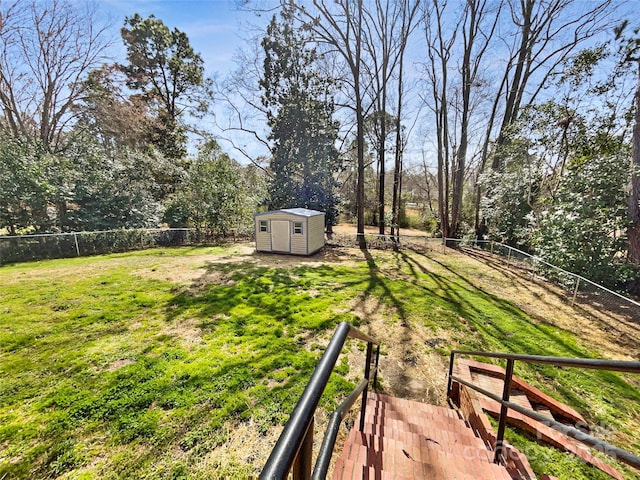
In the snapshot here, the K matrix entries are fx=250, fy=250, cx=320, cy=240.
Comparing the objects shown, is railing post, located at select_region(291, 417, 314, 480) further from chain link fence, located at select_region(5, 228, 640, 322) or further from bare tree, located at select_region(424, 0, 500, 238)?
bare tree, located at select_region(424, 0, 500, 238)

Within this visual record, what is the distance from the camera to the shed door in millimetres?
10406

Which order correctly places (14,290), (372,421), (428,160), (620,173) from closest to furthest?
(372,421) → (14,290) → (620,173) → (428,160)

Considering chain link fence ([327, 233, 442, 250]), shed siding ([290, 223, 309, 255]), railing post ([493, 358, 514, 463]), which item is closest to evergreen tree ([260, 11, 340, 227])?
chain link fence ([327, 233, 442, 250])

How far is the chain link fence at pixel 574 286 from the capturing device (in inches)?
205

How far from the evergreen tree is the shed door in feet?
12.5

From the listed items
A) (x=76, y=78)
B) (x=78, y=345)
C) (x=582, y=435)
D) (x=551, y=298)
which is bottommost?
(x=551, y=298)

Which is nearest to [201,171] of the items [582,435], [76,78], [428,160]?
[76,78]

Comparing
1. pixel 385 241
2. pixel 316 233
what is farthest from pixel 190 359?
pixel 385 241

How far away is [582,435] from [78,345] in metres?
5.43

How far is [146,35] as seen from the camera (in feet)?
46.6

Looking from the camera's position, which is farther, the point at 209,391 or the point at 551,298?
the point at 551,298

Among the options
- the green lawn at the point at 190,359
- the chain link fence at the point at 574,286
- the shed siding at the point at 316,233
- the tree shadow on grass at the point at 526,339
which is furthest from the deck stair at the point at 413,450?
the shed siding at the point at 316,233

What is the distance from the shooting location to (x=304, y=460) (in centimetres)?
66

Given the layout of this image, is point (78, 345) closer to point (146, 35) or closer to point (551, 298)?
point (551, 298)
